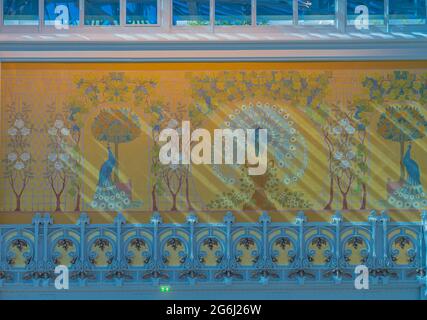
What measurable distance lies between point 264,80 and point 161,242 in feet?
6.77

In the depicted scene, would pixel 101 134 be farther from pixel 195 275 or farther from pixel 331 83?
pixel 331 83

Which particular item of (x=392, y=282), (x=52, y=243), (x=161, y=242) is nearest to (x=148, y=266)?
(x=161, y=242)

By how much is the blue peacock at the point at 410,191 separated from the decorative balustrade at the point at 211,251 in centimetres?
25

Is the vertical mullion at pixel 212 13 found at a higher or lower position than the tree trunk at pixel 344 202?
higher

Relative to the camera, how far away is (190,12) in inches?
375

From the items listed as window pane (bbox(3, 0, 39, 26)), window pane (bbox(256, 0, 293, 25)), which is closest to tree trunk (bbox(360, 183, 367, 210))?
window pane (bbox(256, 0, 293, 25))

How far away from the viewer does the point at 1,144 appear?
9422 mm

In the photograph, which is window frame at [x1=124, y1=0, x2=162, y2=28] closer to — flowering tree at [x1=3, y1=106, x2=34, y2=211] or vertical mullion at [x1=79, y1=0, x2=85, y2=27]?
vertical mullion at [x1=79, y1=0, x2=85, y2=27]

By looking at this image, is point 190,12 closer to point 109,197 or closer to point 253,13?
point 253,13

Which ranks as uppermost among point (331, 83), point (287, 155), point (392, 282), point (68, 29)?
point (68, 29)

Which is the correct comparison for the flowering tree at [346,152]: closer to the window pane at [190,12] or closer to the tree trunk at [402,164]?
the tree trunk at [402,164]

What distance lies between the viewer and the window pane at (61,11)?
31.1 feet

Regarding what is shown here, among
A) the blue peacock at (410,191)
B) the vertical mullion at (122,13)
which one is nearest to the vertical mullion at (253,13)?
the vertical mullion at (122,13)

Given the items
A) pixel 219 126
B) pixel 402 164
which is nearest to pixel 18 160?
pixel 219 126
